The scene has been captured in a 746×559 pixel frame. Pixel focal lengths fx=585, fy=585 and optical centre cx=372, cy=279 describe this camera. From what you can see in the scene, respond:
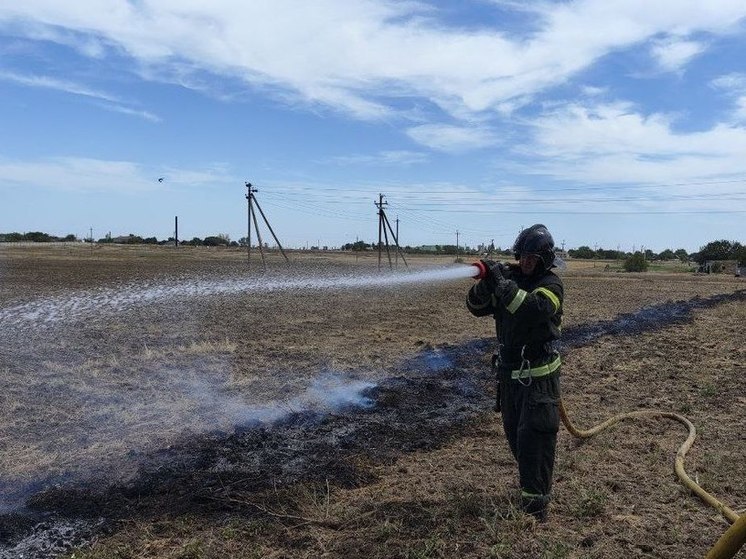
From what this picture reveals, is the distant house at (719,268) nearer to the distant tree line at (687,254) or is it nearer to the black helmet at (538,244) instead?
the distant tree line at (687,254)

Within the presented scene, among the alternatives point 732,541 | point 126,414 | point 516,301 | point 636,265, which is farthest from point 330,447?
point 636,265

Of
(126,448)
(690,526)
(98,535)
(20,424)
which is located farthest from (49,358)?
(690,526)

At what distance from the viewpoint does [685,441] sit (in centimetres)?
599

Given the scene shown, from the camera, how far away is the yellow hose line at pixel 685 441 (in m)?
4.35

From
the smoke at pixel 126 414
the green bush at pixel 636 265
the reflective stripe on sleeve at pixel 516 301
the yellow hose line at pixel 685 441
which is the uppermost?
the reflective stripe on sleeve at pixel 516 301

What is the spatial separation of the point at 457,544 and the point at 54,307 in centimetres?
1708

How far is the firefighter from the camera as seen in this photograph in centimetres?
426

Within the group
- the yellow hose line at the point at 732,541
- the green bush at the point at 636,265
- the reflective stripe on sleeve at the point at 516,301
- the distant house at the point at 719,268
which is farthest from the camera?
the green bush at the point at 636,265

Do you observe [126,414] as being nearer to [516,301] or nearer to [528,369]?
[528,369]

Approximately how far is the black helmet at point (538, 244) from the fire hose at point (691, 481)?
1.22 feet

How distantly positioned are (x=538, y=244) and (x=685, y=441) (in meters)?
3.15

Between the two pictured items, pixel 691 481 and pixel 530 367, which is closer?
pixel 530 367

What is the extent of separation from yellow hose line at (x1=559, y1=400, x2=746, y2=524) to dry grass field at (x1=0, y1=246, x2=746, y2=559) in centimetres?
9

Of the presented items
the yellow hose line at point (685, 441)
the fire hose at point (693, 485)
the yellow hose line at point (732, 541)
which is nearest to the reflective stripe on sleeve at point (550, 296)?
the fire hose at point (693, 485)
